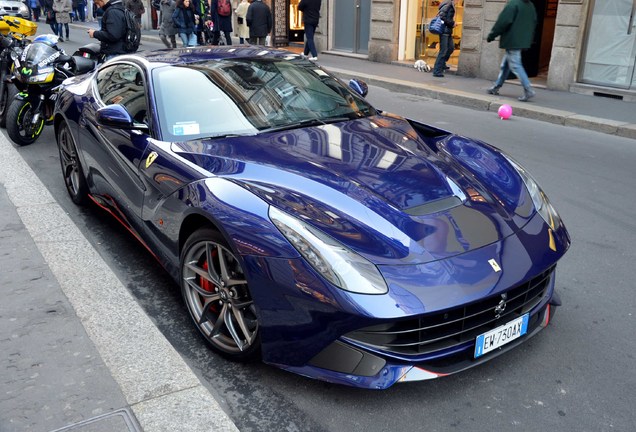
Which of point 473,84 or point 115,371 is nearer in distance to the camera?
point 115,371

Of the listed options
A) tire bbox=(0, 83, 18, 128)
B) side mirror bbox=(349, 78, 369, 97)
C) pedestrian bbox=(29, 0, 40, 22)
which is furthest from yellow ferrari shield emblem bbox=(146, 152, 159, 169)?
pedestrian bbox=(29, 0, 40, 22)

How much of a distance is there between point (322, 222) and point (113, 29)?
270 inches

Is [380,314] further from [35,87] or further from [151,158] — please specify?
[35,87]

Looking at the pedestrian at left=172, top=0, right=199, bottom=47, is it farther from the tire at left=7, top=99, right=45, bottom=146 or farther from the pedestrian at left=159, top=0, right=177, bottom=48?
the tire at left=7, top=99, right=45, bottom=146

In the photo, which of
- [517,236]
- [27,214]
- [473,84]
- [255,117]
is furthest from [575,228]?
[473,84]

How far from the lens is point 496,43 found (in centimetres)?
1277

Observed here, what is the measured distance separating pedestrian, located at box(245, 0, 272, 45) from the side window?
34.8 feet

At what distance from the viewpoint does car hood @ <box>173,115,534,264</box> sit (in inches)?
112

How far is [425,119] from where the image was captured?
31.6 feet

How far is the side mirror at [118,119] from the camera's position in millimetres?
3873

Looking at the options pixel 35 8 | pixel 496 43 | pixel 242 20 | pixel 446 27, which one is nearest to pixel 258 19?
pixel 242 20

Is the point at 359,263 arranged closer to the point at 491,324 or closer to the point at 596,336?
the point at 491,324

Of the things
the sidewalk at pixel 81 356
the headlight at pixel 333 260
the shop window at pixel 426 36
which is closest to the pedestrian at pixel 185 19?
the shop window at pixel 426 36

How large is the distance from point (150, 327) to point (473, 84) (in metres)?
10.4
